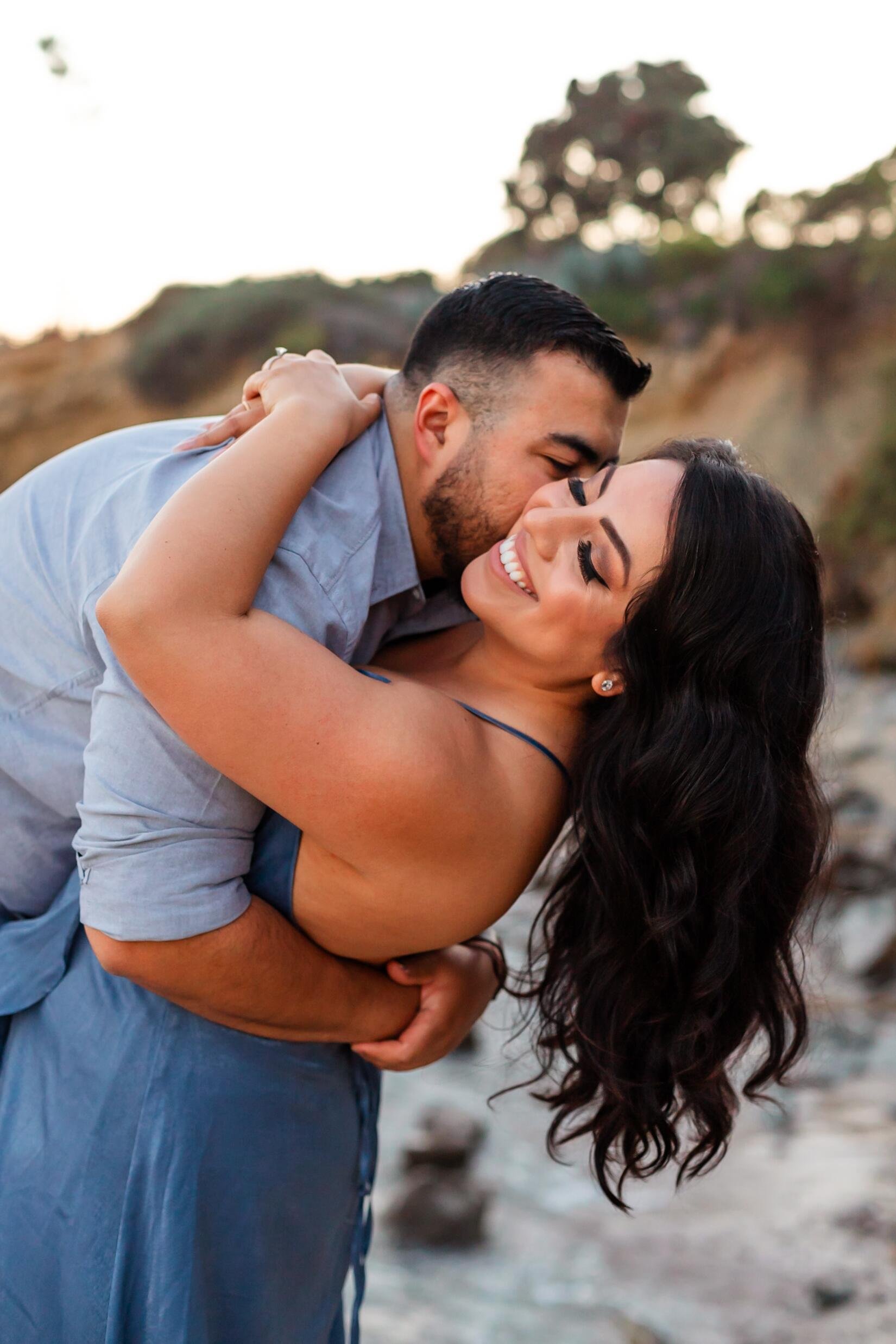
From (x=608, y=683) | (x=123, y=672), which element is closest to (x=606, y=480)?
(x=608, y=683)

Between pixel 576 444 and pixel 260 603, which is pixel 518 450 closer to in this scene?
pixel 576 444

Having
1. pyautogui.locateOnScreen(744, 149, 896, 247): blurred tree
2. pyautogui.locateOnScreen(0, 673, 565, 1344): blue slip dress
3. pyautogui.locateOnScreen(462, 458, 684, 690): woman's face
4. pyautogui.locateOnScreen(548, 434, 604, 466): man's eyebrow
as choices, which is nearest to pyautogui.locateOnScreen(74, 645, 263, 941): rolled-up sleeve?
pyautogui.locateOnScreen(0, 673, 565, 1344): blue slip dress

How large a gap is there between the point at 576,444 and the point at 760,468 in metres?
0.37

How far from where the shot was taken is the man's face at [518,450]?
2.25m

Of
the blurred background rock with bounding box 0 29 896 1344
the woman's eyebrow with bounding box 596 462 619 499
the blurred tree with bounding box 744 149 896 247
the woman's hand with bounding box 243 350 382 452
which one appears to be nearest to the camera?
the woman's hand with bounding box 243 350 382 452

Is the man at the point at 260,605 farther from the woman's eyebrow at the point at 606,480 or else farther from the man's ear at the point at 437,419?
the woman's eyebrow at the point at 606,480

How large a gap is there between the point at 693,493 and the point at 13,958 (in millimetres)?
1397

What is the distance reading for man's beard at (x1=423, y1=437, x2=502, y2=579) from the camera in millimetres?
2244

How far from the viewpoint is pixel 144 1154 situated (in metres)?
1.91

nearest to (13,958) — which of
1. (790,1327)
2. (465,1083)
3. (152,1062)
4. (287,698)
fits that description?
(152,1062)

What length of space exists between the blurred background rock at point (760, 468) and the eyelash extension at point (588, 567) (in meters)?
0.45

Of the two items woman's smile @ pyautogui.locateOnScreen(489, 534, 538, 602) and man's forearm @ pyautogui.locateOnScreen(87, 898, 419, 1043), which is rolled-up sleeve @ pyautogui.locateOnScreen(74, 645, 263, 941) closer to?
man's forearm @ pyautogui.locateOnScreen(87, 898, 419, 1043)

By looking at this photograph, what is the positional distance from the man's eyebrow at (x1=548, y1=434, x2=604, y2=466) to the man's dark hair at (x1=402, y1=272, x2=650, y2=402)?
127 millimetres

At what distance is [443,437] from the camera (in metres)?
2.28
